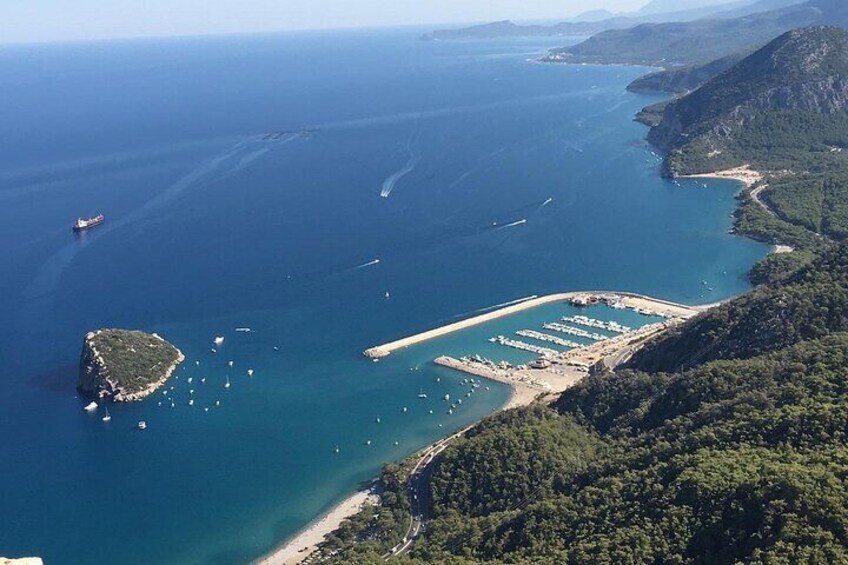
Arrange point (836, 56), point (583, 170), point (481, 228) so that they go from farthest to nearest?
point (836, 56) → point (583, 170) → point (481, 228)

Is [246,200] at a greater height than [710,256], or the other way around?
[246,200]

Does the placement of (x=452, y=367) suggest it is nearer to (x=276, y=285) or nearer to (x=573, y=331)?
(x=573, y=331)

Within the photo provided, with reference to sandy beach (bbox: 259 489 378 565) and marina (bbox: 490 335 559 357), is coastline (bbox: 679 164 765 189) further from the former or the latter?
sandy beach (bbox: 259 489 378 565)

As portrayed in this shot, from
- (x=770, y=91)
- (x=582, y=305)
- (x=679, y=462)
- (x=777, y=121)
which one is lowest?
(x=582, y=305)

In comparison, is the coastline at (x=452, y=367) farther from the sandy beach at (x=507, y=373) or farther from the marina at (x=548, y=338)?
the marina at (x=548, y=338)

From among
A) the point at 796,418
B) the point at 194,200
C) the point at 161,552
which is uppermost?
the point at 194,200

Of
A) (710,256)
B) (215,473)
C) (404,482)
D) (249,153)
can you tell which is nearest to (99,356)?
(215,473)

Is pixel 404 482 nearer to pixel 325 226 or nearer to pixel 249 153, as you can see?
pixel 325 226

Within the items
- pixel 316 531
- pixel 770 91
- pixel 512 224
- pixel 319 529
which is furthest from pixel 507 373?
pixel 770 91
